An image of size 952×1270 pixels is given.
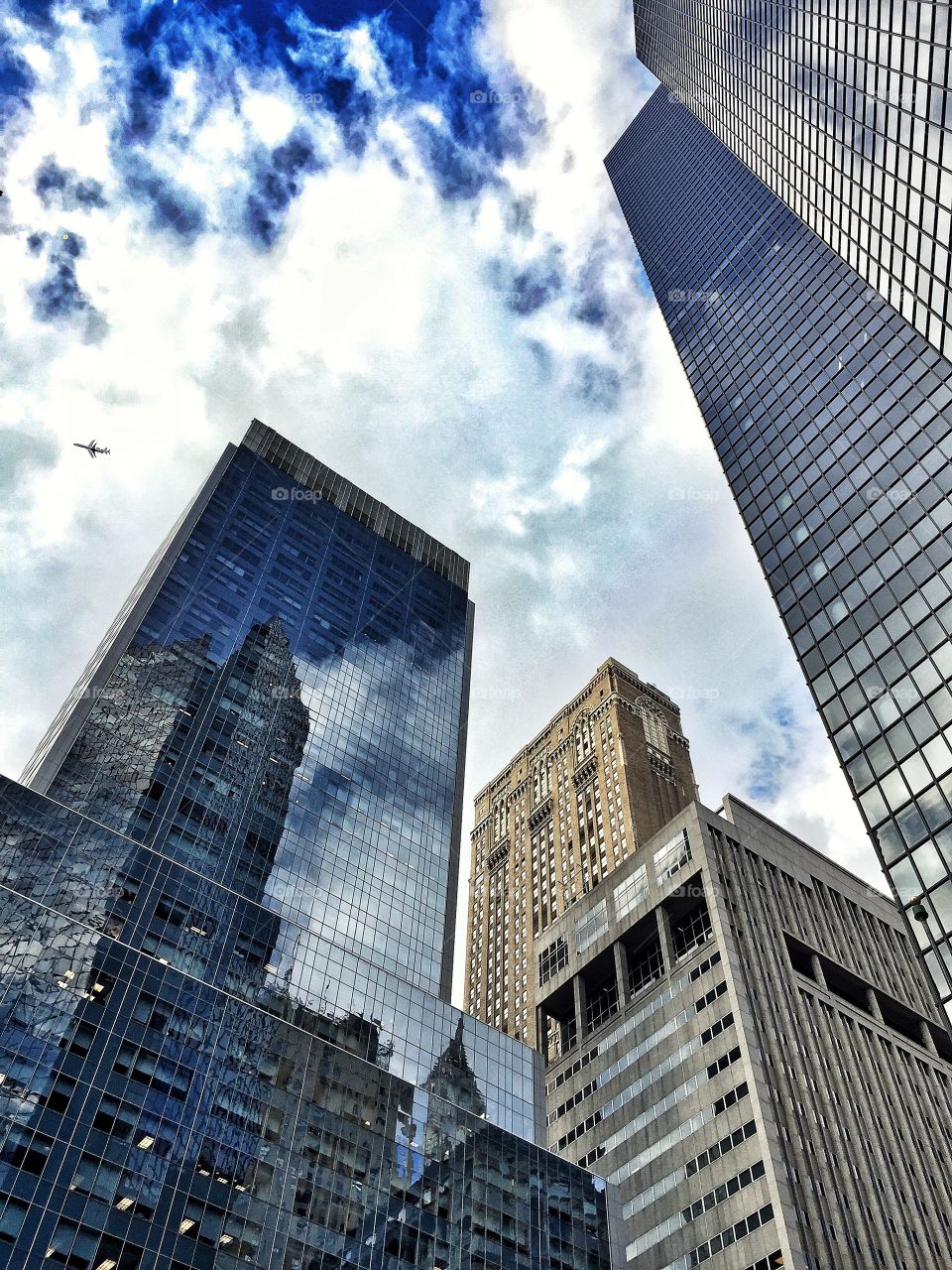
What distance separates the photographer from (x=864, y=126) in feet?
187

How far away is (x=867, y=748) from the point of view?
4872 centimetres

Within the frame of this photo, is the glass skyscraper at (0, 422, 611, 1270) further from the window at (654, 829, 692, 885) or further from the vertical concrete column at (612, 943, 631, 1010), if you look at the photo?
the window at (654, 829, 692, 885)

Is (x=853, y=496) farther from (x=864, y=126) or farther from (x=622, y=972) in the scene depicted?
(x=622, y=972)

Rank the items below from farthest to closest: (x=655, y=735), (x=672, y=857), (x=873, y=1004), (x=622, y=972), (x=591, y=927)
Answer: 1. (x=655, y=735)
2. (x=591, y=927)
3. (x=672, y=857)
4. (x=873, y=1004)
5. (x=622, y=972)

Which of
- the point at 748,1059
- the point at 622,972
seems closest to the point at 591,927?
the point at 622,972

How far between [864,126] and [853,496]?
2022cm

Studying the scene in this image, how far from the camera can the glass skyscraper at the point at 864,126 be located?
46.8 m

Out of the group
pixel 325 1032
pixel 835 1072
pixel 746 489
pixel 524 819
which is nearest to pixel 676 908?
pixel 835 1072

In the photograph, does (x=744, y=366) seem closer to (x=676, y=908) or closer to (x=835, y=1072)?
(x=676, y=908)

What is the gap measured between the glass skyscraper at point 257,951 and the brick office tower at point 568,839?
40721mm

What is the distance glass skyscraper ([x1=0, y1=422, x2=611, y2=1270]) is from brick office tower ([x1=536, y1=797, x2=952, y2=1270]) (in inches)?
345

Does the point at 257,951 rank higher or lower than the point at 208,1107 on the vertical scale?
higher

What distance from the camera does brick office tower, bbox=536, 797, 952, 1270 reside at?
84.2 metres

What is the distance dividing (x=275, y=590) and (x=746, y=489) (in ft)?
254
